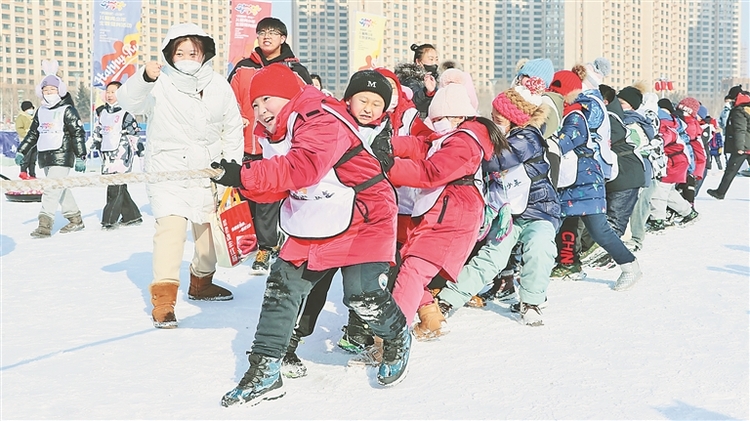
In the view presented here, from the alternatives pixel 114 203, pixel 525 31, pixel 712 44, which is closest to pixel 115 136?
pixel 114 203

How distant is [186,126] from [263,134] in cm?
147

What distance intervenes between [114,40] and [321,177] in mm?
16733

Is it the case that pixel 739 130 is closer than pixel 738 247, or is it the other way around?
pixel 738 247

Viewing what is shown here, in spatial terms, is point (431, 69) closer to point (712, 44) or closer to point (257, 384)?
point (257, 384)

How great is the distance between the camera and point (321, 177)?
3.24 metres

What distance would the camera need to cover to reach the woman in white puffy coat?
469 cm

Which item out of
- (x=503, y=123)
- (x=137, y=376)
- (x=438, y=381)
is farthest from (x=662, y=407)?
(x=137, y=376)

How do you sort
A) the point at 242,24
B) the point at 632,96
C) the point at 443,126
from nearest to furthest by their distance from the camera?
the point at 443,126, the point at 632,96, the point at 242,24

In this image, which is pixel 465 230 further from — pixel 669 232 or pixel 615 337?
pixel 669 232

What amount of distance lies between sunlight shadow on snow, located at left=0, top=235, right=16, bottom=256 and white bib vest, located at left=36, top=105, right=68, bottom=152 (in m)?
1.09

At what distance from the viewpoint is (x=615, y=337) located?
439 centimetres

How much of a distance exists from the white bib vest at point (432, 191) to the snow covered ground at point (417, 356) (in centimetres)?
79

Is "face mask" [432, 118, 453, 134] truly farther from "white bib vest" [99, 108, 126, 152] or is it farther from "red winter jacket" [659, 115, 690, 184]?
"white bib vest" [99, 108, 126, 152]

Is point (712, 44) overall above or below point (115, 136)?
above
